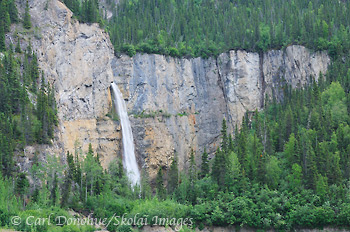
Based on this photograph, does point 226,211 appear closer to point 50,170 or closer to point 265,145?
point 265,145

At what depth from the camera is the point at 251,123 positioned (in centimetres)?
13175

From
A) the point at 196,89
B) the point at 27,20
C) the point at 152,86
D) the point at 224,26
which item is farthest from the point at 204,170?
the point at 224,26

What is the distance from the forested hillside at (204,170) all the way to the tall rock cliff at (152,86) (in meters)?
2.67

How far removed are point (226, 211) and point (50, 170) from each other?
28254 millimetres

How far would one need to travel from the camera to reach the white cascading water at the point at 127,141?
119 m

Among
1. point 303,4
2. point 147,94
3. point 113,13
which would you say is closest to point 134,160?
point 147,94

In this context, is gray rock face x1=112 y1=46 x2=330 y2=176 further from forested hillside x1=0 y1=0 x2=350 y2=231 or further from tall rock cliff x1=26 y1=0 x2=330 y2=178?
forested hillside x1=0 y1=0 x2=350 y2=231

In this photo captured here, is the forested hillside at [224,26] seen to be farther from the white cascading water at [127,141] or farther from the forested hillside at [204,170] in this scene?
the white cascading water at [127,141]

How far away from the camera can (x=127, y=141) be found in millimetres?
121500

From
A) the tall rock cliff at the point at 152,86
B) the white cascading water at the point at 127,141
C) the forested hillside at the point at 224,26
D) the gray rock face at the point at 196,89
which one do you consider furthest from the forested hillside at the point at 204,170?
the white cascading water at the point at 127,141

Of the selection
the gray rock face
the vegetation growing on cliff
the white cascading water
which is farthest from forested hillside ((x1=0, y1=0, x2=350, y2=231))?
the white cascading water

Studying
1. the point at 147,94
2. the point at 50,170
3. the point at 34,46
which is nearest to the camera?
the point at 50,170

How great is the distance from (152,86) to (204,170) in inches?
930

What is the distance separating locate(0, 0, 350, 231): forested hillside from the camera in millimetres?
96812
